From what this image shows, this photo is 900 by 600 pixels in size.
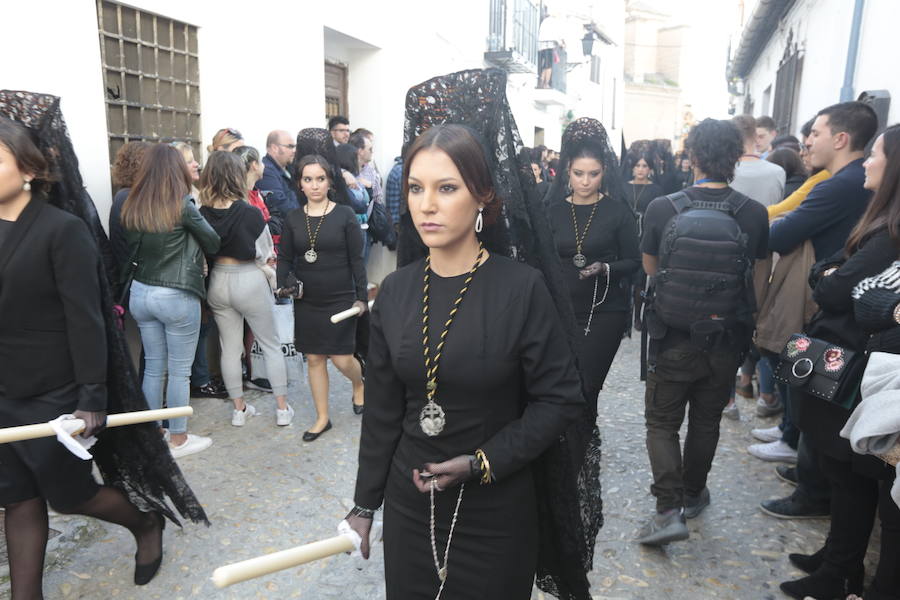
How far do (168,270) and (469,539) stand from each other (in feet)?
10.2

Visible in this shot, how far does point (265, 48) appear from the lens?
664 centimetres

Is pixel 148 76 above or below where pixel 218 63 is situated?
below

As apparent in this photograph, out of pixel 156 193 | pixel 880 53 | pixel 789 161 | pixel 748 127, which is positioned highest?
pixel 880 53

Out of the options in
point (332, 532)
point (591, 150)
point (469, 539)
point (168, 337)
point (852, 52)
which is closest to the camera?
point (469, 539)

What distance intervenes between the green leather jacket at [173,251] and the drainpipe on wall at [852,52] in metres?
5.71

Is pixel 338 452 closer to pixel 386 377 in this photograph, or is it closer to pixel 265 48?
pixel 386 377

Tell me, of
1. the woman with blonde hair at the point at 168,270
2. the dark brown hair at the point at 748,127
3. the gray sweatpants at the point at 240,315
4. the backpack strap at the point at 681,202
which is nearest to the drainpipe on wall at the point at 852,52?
the dark brown hair at the point at 748,127

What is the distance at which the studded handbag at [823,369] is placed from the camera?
267cm

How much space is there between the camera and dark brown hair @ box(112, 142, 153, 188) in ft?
14.7

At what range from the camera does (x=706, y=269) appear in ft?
10.1

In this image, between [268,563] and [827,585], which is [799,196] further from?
[268,563]

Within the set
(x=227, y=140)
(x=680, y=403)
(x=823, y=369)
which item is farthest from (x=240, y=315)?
(x=823, y=369)

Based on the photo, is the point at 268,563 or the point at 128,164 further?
the point at 128,164

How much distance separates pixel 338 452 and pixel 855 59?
5770mm
